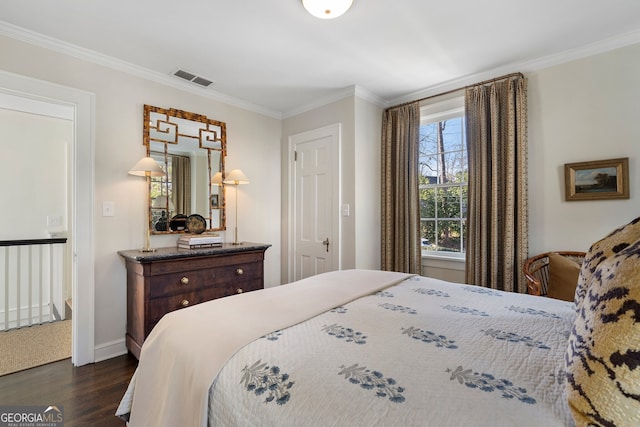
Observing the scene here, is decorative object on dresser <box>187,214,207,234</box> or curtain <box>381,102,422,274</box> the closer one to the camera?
decorative object on dresser <box>187,214,207,234</box>

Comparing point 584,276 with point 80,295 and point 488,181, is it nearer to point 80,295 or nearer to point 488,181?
point 488,181

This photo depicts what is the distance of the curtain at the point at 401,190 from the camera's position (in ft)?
10.7

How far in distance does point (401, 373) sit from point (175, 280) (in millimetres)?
2178

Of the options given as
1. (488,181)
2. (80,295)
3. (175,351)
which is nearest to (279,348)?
(175,351)

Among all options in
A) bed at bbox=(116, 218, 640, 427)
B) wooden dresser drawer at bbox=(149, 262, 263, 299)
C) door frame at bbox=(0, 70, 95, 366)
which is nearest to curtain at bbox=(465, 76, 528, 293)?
bed at bbox=(116, 218, 640, 427)

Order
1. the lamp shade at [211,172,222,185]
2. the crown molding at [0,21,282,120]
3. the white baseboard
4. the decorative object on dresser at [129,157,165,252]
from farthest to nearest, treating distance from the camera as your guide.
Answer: the lamp shade at [211,172,222,185] < the decorative object on dresser at [129,157,165,252] < the white baseboard < the crown molding at [0,21,282,120]

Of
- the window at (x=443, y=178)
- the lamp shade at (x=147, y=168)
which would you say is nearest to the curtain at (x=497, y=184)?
the window at (x=443, y=178)

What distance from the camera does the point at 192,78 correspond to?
2939 mm

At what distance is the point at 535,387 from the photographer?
0.72 m

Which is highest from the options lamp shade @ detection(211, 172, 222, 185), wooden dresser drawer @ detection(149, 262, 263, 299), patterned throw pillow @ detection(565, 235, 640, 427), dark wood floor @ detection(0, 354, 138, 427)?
lamp shade @ detection(211, 172, 222, 185)

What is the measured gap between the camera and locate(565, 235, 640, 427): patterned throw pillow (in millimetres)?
524

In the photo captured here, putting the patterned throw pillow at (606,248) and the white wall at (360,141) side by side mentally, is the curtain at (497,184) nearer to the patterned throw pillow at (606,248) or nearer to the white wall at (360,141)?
the white wall at (360,141)

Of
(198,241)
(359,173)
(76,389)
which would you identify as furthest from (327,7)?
(76,389)

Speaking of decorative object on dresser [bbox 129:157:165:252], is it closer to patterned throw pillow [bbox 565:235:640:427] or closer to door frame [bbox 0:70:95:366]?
door frame [bbox 0:70:95:366]
